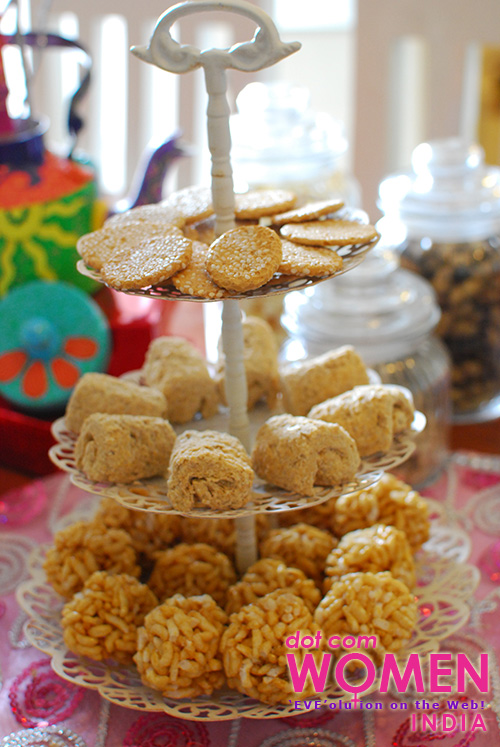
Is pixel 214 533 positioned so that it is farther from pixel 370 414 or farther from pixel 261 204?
pixel 261 204

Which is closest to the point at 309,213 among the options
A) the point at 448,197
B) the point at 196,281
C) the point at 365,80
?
the point at 196,281

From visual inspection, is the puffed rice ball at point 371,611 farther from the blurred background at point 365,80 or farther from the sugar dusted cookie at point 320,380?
the blurred background at point 365,80

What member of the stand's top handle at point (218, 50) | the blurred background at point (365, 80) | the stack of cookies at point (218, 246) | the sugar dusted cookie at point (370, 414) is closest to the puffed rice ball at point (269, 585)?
the sugar dusted cookie at point (370, 414)

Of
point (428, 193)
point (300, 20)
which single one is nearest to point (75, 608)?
point (428, 193)

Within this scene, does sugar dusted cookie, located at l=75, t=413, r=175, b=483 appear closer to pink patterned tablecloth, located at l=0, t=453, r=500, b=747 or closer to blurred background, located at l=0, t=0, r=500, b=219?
pink patterned tablecloth, located at l=0, t=453, r=500, b=747

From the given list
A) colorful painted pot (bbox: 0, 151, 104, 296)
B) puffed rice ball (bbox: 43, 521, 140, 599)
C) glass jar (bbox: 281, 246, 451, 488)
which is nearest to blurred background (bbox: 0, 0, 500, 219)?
colorful painted pot (bbox: 0, 151, 104, 296)

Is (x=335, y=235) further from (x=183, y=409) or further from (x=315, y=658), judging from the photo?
(x=315, y=658)
